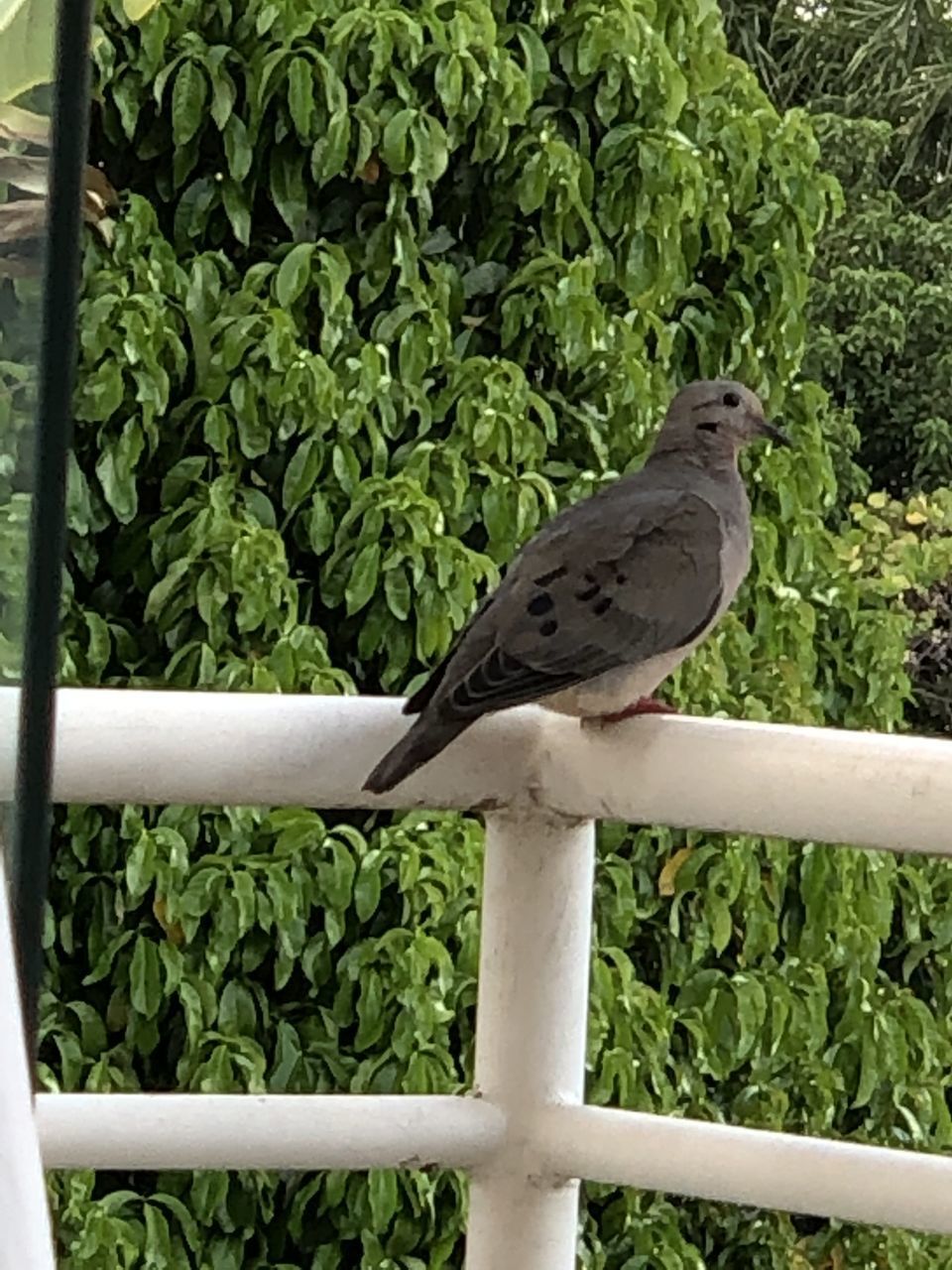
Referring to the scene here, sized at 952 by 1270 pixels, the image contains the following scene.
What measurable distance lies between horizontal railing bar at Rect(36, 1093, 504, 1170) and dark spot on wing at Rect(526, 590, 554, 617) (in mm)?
408

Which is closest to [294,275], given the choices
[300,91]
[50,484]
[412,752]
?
[300,91]

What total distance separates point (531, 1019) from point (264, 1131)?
136mm

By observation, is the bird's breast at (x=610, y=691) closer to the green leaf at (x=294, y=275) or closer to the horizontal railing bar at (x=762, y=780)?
the horizontal railing bar at (x=762, y=780)

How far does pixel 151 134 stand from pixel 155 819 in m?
0.77

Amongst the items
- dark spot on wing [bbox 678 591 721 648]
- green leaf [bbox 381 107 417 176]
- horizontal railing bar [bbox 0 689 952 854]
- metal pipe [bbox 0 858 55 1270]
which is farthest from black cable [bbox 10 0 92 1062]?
green leaf [bbox 381 107 417 176]

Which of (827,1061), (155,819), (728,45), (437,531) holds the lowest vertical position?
(827,1061)

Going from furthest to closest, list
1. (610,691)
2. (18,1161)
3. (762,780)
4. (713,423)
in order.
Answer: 1. (713,423)
2. (610,691)
3. (762,780)
4. (18,1161)

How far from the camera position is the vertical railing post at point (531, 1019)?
3.12ft


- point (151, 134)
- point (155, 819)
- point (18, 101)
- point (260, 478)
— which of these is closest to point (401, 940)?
point (155, 819)

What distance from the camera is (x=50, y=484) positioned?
0.42 metres

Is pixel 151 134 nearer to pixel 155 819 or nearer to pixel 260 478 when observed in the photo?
pixel 260 478

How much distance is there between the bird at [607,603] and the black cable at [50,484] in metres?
0.65

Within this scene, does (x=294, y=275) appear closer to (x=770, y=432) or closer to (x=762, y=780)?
(x=770, y=432)

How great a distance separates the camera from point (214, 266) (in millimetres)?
2271
